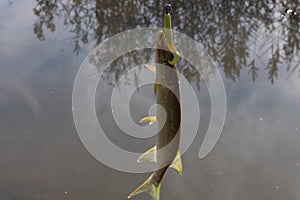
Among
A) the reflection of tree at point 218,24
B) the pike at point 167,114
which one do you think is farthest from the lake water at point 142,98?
the pike at point 167,114

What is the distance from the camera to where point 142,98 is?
4234 millimetres

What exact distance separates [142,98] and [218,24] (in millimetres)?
2155

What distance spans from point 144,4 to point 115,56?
176 cm

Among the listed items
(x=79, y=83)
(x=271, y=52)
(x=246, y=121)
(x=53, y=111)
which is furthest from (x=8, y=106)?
(x=271, y=52)

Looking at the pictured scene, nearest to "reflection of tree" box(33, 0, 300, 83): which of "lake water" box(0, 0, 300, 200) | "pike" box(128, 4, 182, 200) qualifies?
"lake water" box(0, 0, 300, 200)

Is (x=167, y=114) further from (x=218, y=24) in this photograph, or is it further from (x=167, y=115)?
(x=218, y=24)

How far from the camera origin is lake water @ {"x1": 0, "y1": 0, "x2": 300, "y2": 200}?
3350 millimetres

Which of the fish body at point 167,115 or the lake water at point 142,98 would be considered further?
the lake water at point 142,98

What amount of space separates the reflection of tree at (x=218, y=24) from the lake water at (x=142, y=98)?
0.01m

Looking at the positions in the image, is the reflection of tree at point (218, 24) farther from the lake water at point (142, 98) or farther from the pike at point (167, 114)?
the pike at point (167, 114)

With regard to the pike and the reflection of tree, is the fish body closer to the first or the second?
the pike

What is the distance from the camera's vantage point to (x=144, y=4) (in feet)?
21.1

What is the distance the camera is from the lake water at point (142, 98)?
3350 millimetres

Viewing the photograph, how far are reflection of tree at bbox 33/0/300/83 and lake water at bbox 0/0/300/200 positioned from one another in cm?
1
